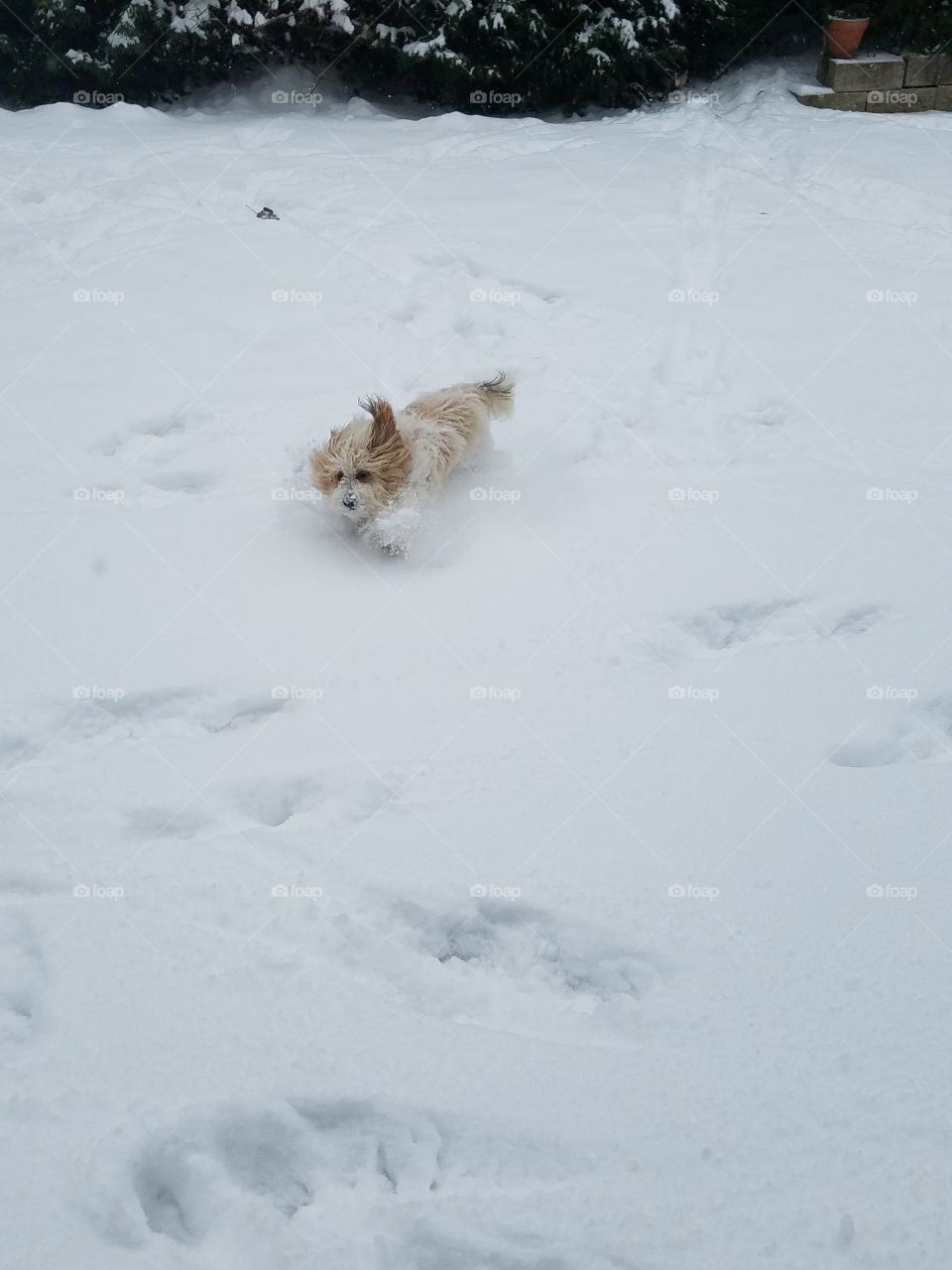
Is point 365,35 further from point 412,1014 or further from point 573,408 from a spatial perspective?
point 412,1014

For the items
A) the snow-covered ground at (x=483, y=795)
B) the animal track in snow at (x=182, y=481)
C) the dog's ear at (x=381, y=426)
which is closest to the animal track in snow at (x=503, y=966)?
the snow-covered ground at (x=483, y=795)

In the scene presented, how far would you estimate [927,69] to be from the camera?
8.98 meters

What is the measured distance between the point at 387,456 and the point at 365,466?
0.09 metres

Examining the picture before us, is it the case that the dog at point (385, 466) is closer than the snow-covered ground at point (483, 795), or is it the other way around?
the snow-covered ground at point (483, 795)

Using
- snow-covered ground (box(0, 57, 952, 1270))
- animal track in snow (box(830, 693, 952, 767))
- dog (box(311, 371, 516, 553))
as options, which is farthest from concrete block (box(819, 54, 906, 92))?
animal track in snow (box(830, 693, 952, 767))

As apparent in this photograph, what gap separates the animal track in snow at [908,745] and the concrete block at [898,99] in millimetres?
8555

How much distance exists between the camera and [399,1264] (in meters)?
1.74

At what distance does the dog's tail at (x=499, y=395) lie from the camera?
4211 mm

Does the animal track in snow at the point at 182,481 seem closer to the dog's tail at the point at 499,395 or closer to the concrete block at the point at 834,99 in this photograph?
the dog's tail at the point at 499,395

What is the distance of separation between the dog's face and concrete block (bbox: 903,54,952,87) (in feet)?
27.5

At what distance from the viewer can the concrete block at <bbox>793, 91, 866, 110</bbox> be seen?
9.02 metres

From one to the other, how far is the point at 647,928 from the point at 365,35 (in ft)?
30.4

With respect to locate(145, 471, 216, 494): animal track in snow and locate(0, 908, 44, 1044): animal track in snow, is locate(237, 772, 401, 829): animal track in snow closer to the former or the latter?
locate(0, 908, 44, 1044): animal track in snow

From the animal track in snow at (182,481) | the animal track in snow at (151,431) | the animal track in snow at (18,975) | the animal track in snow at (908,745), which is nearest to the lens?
the animal track in snow at (18,975)
